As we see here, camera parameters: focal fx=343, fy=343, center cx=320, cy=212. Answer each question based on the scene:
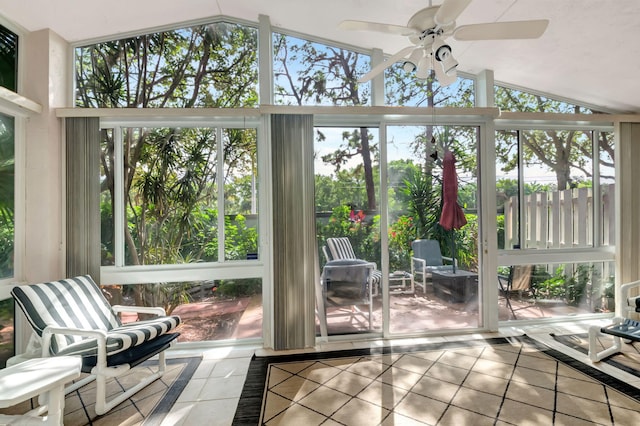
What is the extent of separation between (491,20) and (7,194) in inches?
172

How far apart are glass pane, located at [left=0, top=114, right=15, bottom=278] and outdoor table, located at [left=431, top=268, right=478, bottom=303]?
13.1 feet

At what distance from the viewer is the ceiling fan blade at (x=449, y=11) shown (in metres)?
1.66

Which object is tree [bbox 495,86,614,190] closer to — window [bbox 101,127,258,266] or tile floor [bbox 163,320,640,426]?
tile floor [bbox 163,320,640,426]

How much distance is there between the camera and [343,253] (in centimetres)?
364

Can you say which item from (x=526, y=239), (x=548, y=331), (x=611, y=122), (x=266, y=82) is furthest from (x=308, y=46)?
(x=548, y=331)

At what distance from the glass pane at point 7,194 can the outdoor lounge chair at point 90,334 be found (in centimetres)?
60

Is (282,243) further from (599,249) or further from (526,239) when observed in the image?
(599,249)

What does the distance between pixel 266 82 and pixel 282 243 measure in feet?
5.46

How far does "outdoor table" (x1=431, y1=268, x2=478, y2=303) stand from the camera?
3762mm

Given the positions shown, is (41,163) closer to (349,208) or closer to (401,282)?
(349,208)

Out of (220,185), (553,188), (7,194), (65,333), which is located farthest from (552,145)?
(7,194)

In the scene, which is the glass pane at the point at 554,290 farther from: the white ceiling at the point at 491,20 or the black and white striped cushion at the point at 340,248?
the white ceiling at the point at 491,20

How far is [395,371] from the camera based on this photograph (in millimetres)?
2861

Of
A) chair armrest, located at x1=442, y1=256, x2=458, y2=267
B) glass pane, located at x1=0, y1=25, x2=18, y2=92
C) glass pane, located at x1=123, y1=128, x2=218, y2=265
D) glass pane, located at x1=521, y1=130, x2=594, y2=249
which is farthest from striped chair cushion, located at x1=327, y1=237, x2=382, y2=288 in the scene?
glass pane, located at x1=0, y1=25, x2=18, y2=92
